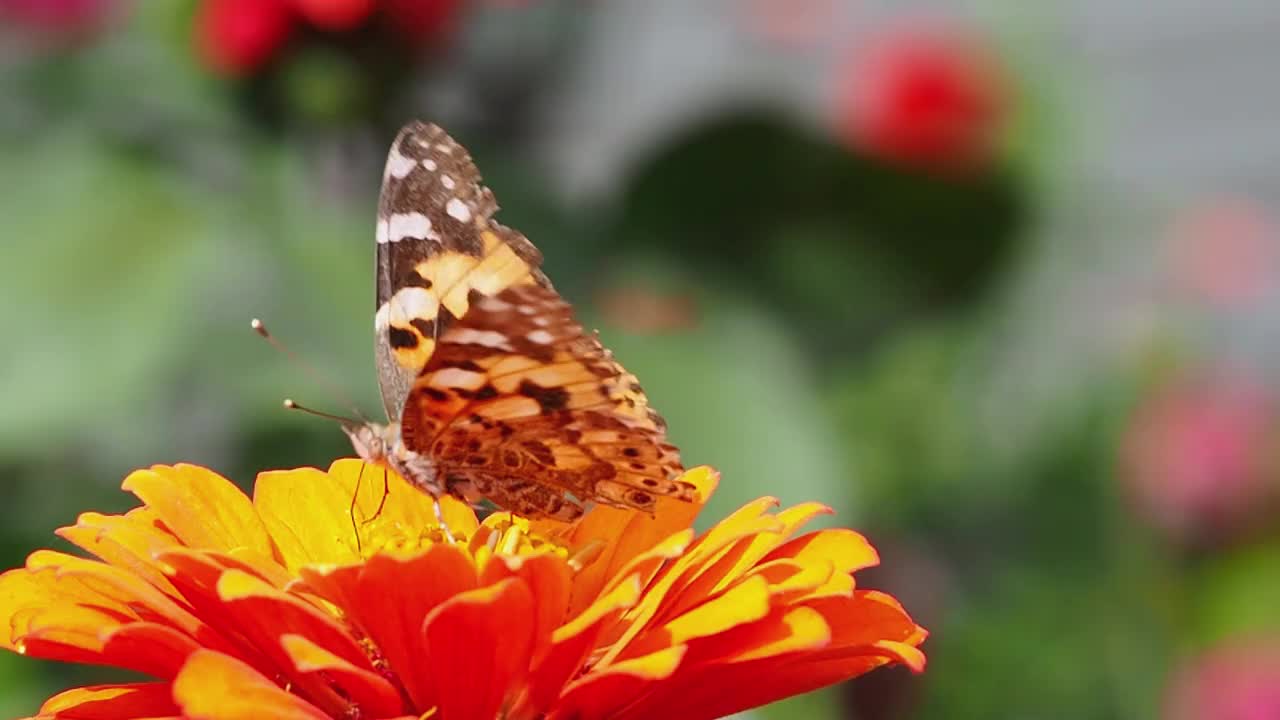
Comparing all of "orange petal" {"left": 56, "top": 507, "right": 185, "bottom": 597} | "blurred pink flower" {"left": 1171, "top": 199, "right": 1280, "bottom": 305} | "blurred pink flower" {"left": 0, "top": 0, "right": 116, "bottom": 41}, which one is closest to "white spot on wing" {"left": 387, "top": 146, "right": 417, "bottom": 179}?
"orange petal" {"left": 56, "top": 507, "right": 185, "bottom": 597}

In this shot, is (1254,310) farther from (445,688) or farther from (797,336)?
(445,688)

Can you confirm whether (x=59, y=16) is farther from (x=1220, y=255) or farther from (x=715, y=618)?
(x=1220, y=255)

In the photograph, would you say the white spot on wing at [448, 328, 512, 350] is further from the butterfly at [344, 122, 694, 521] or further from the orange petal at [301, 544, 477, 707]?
the orange petal at [301, 544, 477, 707]

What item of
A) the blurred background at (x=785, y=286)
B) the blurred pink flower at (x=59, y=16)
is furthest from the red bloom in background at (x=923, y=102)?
the blurred pink flower at (x=59, y=16)

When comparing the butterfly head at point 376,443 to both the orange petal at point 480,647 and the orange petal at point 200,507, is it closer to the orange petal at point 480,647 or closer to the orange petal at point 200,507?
the orange petal at point 200,507

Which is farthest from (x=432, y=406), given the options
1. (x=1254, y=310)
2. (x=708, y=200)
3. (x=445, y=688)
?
(x=1254, y=310)

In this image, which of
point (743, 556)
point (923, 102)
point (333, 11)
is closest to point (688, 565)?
point (743, 556)
